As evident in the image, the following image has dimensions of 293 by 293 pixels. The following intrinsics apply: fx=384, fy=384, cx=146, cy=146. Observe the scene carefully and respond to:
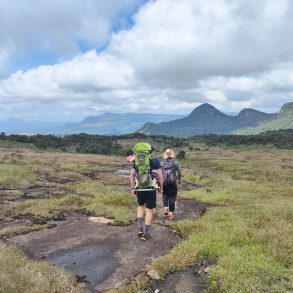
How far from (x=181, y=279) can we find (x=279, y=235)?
467cm

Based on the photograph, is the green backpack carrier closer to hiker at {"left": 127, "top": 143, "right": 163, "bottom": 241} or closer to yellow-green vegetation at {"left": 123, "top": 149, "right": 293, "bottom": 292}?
hiker at {"left": 127, "top": 143, "right": 163, "bottom": 241}

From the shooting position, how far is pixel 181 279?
1079 centimetres

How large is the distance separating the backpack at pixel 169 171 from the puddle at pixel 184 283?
6717mm

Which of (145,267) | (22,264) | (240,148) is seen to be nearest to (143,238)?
(145,267)

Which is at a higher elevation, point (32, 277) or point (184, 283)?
point (32, 277)

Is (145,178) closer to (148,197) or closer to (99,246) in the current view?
(148,197)

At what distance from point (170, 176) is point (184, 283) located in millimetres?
7540

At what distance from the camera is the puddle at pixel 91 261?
11.3 m

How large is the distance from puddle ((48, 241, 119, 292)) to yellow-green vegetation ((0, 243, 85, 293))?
0.60 m

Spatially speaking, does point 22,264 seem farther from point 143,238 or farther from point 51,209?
point 51,209

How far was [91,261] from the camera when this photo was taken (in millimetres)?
12594

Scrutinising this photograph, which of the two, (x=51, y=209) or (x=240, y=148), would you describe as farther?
(x=240, y=148)

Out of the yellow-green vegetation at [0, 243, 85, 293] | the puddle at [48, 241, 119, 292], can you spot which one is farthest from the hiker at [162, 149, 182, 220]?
the yellow-green vegetation at [0, 243, 85, 293]

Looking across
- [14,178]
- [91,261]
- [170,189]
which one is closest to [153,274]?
[91,261]
